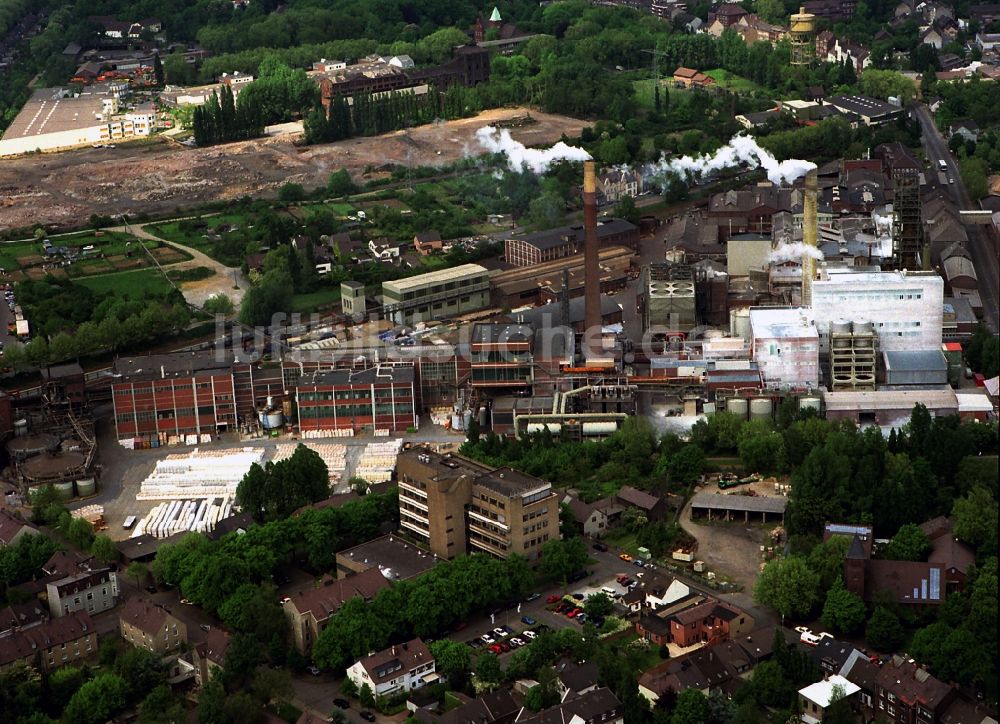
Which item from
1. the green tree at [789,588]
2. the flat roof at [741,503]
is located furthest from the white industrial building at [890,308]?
the green tree at [789,588]

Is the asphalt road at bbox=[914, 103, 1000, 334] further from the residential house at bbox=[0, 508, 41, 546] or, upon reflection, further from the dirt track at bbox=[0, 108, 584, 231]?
the residential house at bbox=[0, 508, 41, 546]

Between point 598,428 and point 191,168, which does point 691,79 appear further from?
point 598,428

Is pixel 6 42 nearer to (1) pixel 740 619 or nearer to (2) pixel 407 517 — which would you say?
(2) pixel 407 517

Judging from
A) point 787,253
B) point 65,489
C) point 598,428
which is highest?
point 787,253

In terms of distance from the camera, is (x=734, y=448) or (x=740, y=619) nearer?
(x=740, y=619)

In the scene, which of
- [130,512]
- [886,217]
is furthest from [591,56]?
[130,512]

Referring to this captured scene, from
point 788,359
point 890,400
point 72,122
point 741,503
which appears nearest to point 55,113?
point 72,122

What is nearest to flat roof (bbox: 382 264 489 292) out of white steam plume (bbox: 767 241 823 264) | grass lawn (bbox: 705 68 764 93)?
white steam plume (bbox: 767 241 823 264)
